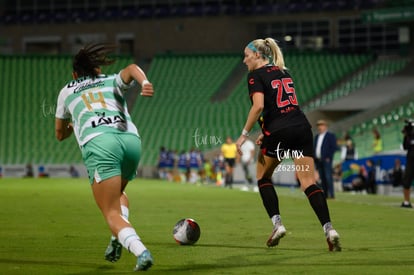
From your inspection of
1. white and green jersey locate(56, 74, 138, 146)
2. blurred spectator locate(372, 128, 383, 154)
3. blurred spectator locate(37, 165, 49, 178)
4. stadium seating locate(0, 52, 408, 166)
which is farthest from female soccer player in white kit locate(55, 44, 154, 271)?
blurred spectator locate(37, 165, 49, 178)

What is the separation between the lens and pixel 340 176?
36.2 metres

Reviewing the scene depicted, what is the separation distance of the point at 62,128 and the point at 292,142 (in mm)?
3307

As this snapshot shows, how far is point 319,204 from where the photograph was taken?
12227 mm

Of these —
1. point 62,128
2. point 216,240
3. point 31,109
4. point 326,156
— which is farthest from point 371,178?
point 31,109

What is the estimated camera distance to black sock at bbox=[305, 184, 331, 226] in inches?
478

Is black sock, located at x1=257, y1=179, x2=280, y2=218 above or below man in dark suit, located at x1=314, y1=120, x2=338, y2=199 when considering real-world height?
above

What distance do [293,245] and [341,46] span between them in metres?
52.2

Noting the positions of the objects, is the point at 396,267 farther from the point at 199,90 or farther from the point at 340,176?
the point at 199,90

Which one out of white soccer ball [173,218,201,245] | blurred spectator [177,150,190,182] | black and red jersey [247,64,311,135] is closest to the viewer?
black and red jersey [247,64,311,135]

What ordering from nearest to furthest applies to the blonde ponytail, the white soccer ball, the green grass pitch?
1. the green grass pitch
2. the blonde ponytail
3. the white soccer ball

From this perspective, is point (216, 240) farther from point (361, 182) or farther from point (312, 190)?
point (361, 182)

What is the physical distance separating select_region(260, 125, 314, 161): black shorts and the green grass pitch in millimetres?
1175

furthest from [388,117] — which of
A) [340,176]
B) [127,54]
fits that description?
[127,54]

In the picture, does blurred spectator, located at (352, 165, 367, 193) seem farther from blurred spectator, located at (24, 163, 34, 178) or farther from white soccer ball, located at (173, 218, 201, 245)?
blurred spectator, located at (24, 163, 34, 178)
